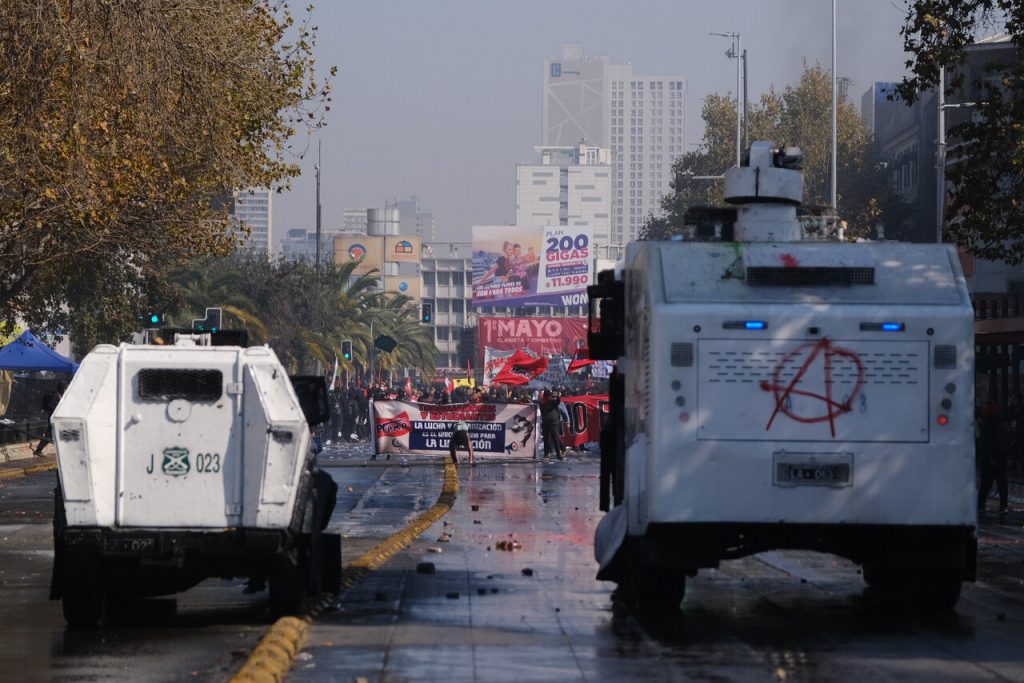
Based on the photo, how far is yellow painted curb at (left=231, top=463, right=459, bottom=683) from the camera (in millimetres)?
9730

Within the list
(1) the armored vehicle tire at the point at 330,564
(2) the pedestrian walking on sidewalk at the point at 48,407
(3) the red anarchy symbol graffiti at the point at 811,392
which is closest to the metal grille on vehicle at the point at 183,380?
(1) the armored vehicle tire at the point at 330,564

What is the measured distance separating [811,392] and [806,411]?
14 centimetres

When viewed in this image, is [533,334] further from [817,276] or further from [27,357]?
[817,276]

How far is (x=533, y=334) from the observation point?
90500mm

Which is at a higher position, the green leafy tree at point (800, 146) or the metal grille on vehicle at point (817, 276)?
the green leafy tree at point (800, 146)

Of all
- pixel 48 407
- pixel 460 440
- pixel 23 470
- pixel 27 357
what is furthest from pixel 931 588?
pixel 27 357

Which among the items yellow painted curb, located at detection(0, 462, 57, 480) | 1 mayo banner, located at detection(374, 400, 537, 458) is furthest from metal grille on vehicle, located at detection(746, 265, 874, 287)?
1 mayo banner, located at detection(374, 400, 537, 458)

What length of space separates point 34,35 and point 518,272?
3793 inches

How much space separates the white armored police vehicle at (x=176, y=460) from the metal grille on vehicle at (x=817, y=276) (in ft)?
11.6

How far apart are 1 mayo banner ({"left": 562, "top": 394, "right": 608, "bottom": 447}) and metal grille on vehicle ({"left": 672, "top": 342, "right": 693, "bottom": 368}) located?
35.1m

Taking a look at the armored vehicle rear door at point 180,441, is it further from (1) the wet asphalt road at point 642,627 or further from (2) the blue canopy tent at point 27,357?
(2) the blue canopy tent at point 27,357

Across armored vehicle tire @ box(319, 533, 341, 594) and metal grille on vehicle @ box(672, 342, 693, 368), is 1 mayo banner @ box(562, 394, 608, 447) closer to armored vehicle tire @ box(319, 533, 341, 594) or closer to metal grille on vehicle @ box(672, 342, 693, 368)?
armored vehicle tire @ box(319, 533, 341, 594)

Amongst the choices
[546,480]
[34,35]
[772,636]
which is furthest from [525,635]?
[546,480]

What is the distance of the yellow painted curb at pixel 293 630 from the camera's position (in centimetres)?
973
